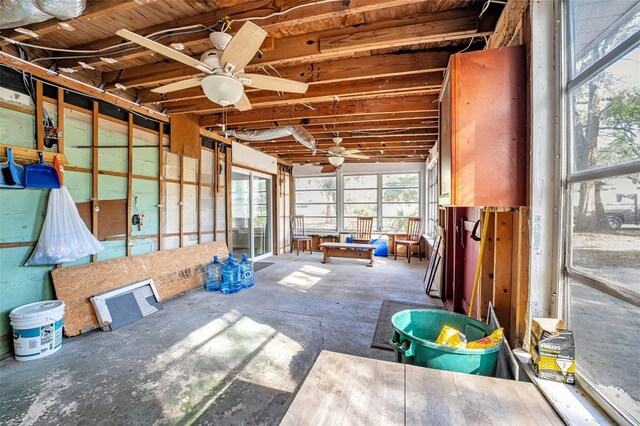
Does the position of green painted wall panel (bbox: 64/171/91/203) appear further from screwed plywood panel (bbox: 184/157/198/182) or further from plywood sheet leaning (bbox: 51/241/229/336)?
screwed plywood panel (bbox: 184/157/198/182)

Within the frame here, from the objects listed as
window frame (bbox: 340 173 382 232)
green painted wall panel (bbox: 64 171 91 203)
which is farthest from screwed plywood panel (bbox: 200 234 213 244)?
window frame (bbox: 340 173 382 232)

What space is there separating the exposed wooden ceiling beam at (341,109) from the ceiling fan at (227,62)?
170 cm

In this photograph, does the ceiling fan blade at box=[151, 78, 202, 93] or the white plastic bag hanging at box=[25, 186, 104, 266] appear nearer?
the ceiling fan blade at box=[151, 78, 202, 93]

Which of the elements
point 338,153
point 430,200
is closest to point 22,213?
point 338,153

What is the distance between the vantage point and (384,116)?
13.4ft

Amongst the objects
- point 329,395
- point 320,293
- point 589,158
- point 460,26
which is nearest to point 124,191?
point 320,293

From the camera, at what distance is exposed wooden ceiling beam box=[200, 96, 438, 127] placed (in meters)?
3.56

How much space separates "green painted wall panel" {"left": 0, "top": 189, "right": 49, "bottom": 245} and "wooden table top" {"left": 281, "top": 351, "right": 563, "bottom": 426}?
308 centimetres

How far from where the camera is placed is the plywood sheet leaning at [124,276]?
2.73 metres

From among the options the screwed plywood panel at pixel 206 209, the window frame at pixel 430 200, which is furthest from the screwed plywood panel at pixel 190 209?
the window frame at pixel 430 200

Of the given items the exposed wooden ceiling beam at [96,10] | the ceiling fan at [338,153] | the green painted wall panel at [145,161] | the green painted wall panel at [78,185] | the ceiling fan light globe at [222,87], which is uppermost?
the exposed wooden ceiling beam at [96,10]

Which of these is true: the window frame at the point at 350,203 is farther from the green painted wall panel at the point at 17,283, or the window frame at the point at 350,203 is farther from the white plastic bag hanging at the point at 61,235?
the green painted wall panel at the point at 17,283

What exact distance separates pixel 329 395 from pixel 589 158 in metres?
1.39

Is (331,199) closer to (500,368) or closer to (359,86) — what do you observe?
(359,86)
